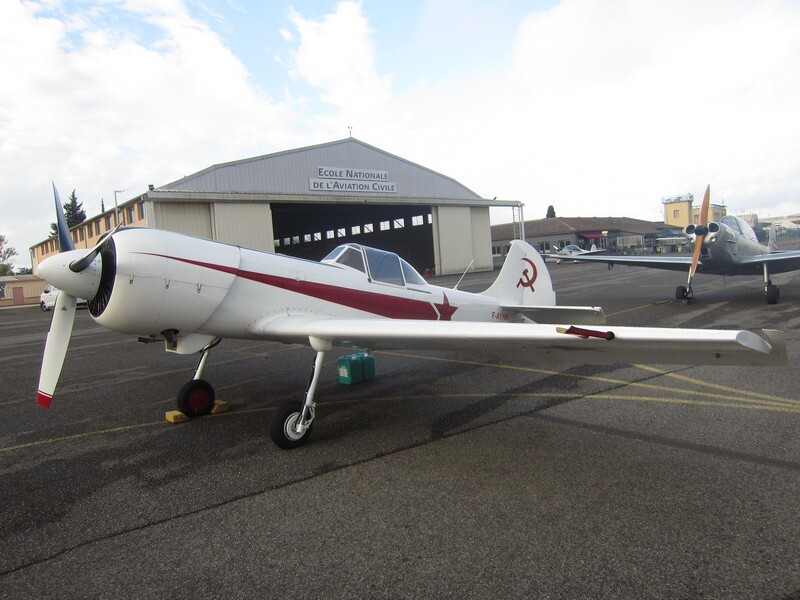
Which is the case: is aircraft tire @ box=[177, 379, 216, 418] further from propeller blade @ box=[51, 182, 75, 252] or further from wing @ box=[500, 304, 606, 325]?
wing @ box=[500, 304, 606, 325]

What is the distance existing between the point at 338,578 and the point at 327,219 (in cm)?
4705

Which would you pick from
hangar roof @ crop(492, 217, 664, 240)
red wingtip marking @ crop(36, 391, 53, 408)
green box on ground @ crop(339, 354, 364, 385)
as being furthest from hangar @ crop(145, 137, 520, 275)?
hangar roof @ crop(492, 217, 664, 240)

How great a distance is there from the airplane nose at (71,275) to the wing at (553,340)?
1557 millimetres

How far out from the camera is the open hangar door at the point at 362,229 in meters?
42.3

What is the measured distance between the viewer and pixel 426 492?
3541 mm

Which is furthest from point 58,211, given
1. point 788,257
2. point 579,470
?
point 788,257

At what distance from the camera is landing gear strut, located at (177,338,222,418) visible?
5.53 metres

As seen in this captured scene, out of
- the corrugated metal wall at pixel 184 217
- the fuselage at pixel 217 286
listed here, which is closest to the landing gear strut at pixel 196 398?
the fuselage at pixel 217 286

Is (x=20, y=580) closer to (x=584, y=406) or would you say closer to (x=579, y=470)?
(x=579, y=470)

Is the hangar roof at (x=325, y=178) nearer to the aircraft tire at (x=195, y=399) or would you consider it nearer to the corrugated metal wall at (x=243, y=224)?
the corrugated metal wall at (x=243, y=224)

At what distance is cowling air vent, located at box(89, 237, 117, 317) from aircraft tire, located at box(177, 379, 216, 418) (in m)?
1.43

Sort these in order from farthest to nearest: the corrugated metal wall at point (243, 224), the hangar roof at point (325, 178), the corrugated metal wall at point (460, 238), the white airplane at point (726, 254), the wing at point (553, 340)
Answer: the corrugated metal wall at point (460, 238) → the hangar roof at point (325, 178) → the corrugated metal wall at point (243, 224) → the white airplane at point (726, 254) → the wing at point (553, 340)

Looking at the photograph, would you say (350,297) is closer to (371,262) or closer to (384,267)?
(371,262)

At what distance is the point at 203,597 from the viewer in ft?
8.19
